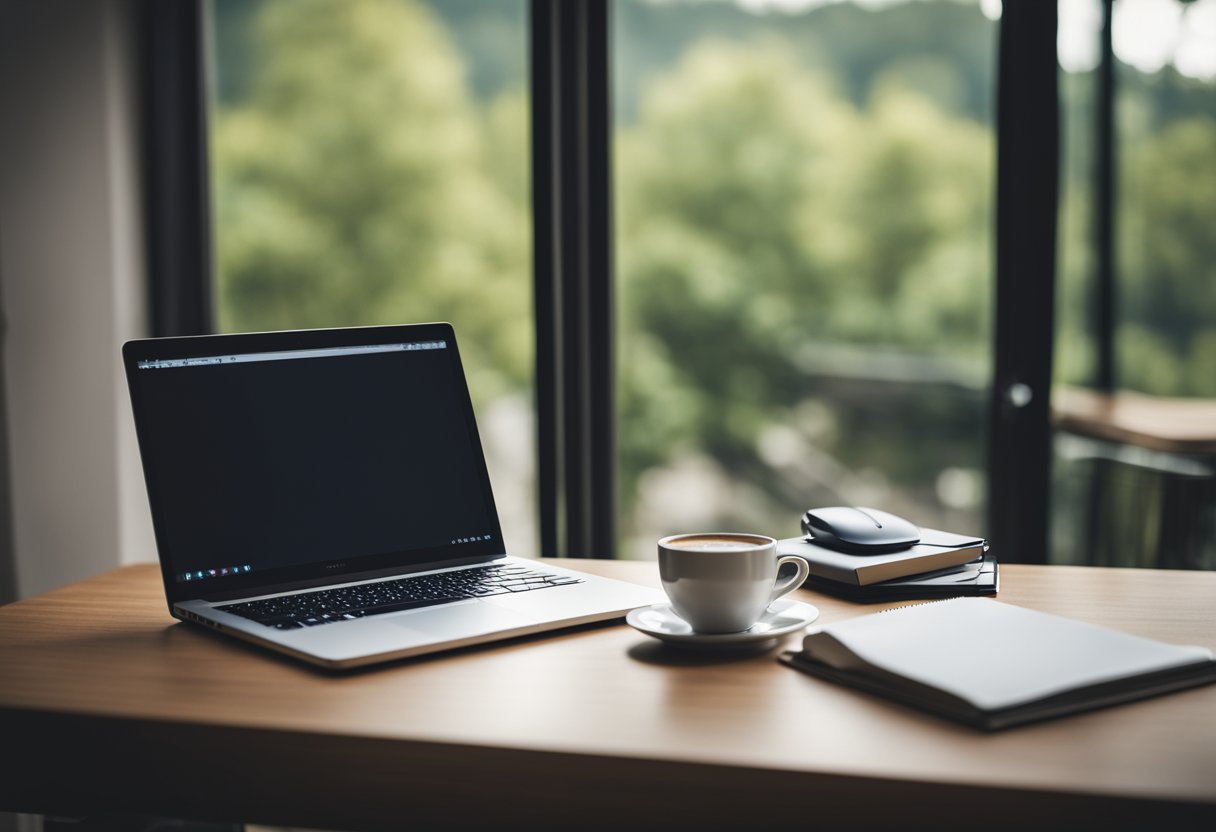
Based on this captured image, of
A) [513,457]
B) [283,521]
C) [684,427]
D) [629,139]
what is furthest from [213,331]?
Result: [283,521]

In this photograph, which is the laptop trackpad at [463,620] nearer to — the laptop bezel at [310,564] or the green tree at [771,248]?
the laptop bezel at [310,564]

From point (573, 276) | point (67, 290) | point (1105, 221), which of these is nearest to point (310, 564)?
point (573, 276)

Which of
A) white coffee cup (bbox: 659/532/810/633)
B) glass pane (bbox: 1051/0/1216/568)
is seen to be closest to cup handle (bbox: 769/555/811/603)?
white coffee cup (bbox: 659/532/810/633)

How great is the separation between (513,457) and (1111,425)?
1.18 metres

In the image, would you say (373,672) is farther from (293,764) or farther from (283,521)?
(283,521)

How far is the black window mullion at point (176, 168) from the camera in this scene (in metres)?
2.28

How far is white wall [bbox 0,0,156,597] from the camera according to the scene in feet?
7.11

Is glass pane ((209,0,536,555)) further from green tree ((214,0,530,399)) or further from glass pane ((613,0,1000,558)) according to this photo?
glass pane ((613,0,1000,558))

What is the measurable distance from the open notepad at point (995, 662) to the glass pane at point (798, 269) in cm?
160

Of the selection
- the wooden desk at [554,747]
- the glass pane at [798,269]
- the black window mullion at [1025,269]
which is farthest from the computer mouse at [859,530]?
the glass pane at [798,269]

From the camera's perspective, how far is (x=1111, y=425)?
2.17 meters

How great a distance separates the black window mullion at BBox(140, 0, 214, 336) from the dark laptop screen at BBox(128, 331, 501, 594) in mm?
1315

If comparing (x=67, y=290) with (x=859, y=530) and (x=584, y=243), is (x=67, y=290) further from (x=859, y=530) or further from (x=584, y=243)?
(x=859, y=530)

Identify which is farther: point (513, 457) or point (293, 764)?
point (513, 457)
